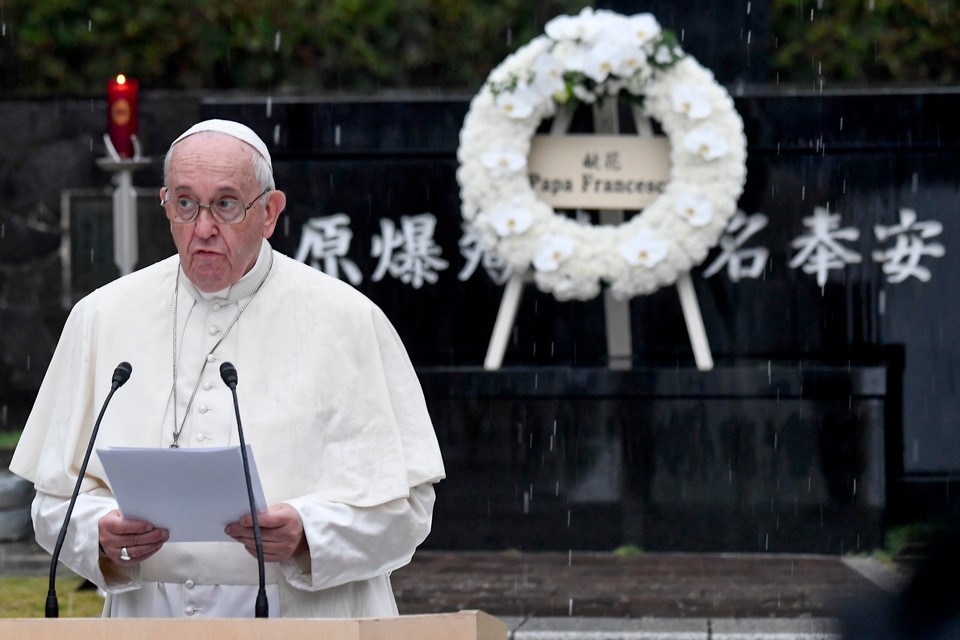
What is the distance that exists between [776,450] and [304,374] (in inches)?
234

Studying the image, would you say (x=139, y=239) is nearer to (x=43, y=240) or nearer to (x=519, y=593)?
(x=43, y=240)

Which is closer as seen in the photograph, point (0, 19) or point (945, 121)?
point (945, 121)

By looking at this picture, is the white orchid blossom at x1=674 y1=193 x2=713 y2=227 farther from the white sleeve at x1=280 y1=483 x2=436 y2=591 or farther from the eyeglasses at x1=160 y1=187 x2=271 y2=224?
the eyeglasses at x1=160 y1=187 x2=271 y2=224

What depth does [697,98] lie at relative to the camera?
910 centimetres

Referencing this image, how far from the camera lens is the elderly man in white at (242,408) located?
359cm

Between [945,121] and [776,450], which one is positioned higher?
[945,121]

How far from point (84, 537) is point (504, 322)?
6076 millimetres

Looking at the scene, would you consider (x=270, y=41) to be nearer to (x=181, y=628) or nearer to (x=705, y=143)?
(x=705, y=143)

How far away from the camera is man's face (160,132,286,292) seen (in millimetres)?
3586

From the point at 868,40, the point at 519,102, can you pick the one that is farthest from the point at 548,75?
the point at 868,40

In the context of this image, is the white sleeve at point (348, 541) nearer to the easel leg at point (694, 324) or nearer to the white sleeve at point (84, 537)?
the white sleeve at point (84, 537)

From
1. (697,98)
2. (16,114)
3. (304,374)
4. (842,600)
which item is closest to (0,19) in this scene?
(16,114)

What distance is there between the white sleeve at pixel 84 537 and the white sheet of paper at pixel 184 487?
0.52 feet

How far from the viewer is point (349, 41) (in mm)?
13461
